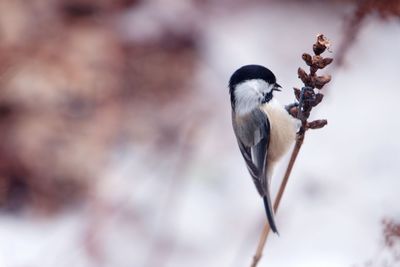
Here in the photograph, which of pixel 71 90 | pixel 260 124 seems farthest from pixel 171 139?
pixel 260 124

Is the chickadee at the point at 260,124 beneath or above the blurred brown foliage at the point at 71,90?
above

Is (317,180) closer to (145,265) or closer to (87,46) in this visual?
(145,265)

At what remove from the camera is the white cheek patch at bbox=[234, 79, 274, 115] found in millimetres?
1295

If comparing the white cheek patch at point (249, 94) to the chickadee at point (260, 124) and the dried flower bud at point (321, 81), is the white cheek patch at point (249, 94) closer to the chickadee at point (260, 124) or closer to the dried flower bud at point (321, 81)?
the chickadee at point (260, 124)

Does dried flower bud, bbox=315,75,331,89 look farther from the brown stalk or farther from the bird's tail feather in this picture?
the bird's tail feather

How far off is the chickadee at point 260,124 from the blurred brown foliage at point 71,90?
3.52ft

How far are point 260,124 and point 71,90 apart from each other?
128 cm

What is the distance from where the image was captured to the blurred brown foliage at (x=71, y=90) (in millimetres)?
2334

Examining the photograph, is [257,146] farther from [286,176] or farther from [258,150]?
[286,176]

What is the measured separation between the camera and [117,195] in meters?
2.20

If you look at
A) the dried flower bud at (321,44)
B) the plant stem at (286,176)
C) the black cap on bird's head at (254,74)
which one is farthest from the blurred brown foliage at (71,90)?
the dried flower bud at (321,44)

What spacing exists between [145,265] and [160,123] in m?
0.71

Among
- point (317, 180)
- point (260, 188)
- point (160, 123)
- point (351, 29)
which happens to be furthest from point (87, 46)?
point (351, 29)

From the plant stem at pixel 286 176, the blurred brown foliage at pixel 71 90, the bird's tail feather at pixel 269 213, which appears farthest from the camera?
the blurred brown foliage at pixel 71 90
